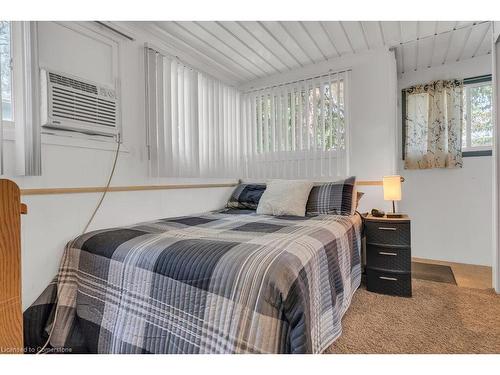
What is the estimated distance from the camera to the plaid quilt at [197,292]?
3.11 feet

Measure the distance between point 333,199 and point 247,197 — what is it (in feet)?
2.86

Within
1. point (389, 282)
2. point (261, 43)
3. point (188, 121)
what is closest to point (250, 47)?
point (261, 43)

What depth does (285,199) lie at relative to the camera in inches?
92.5

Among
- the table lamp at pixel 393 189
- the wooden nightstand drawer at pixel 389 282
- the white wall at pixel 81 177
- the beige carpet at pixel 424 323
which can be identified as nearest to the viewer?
the beige carpet at pixel 424 323

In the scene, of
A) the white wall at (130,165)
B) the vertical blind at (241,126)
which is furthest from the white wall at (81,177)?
the vertical blind at (241,126)

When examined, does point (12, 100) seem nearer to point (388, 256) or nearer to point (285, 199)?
point (285, 199)

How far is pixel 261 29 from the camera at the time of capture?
218 centimetres

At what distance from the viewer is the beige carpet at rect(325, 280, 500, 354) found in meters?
1.37

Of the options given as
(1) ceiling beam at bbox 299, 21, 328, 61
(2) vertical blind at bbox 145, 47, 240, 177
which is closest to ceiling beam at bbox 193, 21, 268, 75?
(2) vertical blind at bbox 145, 47, 240, 177

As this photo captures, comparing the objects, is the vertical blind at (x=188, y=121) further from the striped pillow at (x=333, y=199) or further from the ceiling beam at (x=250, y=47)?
the striped pillow at (x=333, y=199)

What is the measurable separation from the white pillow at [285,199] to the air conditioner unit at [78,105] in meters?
1.35
